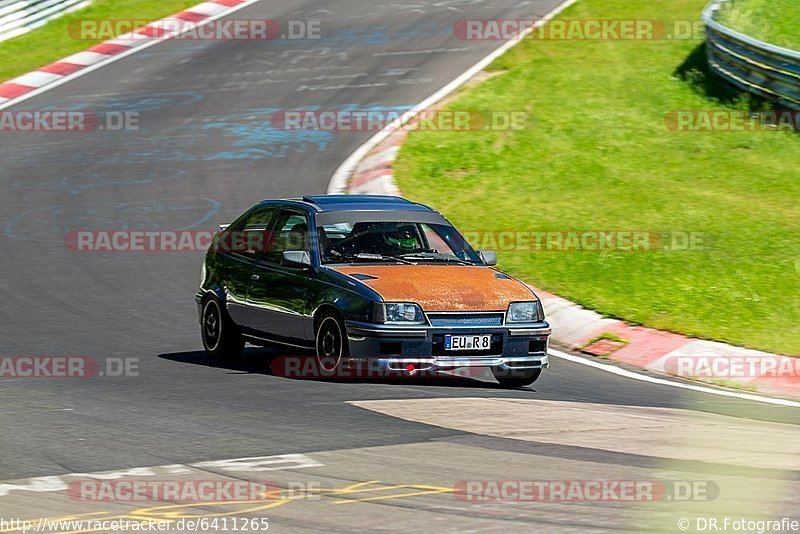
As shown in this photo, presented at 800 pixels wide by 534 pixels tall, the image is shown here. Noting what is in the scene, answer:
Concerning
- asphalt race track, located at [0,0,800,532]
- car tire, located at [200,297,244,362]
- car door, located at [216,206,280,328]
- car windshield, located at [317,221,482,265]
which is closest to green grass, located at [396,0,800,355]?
asphalt race track, located at [0,0,800,532]

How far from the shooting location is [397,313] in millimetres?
10789

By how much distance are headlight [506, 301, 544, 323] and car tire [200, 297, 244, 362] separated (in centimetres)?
263

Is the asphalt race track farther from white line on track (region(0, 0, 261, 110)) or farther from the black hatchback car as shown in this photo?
white line on track (region(0, 0, 261, 110))

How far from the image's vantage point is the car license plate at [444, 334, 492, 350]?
10832mm

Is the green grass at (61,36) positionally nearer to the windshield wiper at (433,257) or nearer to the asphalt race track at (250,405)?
the asphalt race track at (250,405)

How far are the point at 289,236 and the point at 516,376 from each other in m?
2.40

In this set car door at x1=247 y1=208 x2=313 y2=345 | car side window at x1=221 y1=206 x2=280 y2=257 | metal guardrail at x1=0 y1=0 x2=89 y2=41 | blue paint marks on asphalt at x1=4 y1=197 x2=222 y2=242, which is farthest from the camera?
metal guardrail at x1=0 y1=0 x2=89 y2=41

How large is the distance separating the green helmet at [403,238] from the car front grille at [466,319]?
130 cm

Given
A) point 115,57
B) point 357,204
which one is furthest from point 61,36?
point 357,204

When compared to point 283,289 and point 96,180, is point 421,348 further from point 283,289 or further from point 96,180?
point 96,180

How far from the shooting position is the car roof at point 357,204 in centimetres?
1214

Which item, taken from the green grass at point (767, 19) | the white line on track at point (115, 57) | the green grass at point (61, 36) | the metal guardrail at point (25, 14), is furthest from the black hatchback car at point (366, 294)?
the metal guardrail at point (25, 14)

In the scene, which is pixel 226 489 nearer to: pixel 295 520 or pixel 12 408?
pixel 295 520

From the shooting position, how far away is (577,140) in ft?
71.5
